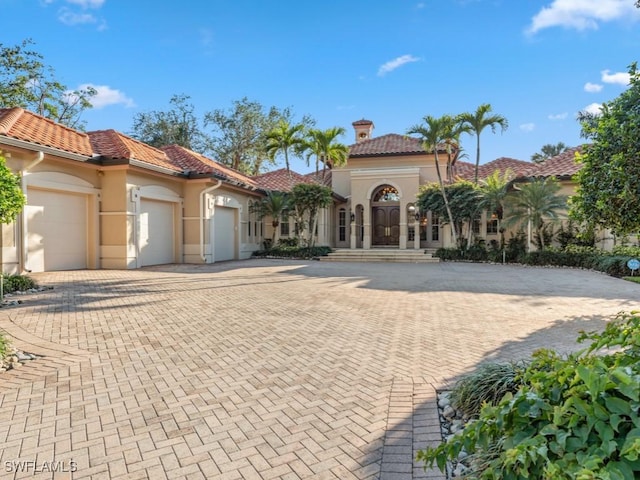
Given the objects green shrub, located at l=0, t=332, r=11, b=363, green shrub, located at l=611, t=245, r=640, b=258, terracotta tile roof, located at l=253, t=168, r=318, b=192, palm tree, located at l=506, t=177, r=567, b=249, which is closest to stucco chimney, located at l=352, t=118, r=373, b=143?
terracotta tile roof, located at l=253, t=168, r=318, b=192

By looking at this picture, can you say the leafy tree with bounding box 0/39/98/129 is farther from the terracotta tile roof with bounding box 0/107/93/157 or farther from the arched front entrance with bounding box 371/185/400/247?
the arched front entrance with bounding box 371/185/400/247

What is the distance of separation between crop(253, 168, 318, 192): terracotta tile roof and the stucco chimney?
669cm

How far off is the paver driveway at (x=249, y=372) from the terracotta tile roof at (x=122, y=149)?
21.9 ft

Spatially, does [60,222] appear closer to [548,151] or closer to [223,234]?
[223,234]

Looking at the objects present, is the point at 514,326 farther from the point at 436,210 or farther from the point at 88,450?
the point at 436,210

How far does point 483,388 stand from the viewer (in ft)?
11.2

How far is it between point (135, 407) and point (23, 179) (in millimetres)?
11473

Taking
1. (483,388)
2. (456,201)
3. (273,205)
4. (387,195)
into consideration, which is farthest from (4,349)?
(387,195)

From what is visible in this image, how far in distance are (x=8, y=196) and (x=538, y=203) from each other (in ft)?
61.2

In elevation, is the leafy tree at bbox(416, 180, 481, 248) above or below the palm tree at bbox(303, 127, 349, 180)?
below

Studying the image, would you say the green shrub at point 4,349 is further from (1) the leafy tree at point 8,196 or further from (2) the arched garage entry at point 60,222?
(2) the arched garage entry at point 60,222

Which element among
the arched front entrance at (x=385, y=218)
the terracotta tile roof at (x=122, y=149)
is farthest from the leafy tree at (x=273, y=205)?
the arched front entrance at (x=385, y=218)

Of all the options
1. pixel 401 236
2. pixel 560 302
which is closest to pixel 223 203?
pixel 401 236

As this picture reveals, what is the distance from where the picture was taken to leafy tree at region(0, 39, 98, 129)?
964 inches
